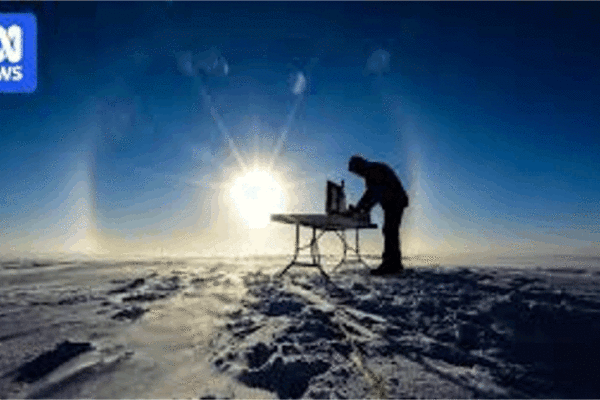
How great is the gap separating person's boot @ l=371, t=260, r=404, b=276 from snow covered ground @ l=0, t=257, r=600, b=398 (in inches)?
70.6

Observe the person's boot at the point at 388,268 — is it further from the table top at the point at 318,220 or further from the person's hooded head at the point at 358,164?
the person's hooded head at the point at 358,164

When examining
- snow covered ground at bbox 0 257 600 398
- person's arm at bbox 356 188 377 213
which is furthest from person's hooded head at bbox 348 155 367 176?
snow covered ground at bbox 0 257 600 398

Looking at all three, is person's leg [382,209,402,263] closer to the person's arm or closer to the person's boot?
the person's boot

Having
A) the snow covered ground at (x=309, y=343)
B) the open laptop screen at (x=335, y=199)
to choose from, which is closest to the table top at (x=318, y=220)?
the open laptop screen at (x=335, y=199)

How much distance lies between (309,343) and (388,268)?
16.0ft

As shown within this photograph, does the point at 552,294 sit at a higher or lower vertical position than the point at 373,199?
lower

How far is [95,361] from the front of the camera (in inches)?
120

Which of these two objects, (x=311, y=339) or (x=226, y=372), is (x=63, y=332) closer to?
(x=226, y=372)

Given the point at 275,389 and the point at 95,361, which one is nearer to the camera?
the point at 275,389

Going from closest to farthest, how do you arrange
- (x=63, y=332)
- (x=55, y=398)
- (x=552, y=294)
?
1. (x=55, y=398)
2. (x=63, y=332)
3. (x=552, y=294)

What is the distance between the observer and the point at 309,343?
10.8 ft

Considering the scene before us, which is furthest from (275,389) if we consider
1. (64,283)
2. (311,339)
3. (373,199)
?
(64,283)

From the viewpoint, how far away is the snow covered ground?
2.61 metres

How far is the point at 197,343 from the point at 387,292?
2.81 metres
